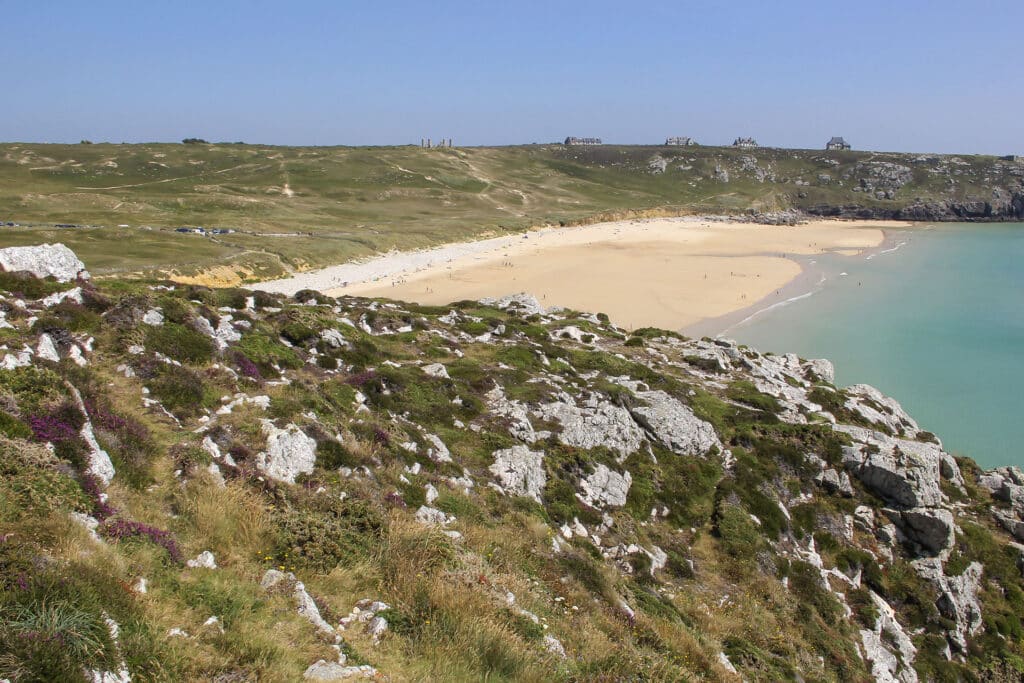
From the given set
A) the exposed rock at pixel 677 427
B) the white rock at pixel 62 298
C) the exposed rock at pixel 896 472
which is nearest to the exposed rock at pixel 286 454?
the white rock at pixel 62 298

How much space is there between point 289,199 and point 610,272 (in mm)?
87344

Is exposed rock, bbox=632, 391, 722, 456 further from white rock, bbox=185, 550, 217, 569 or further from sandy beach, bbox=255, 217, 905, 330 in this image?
sandy beach, bbox=255, 217, 905, 330

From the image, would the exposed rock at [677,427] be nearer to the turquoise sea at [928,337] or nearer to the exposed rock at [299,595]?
the exposed rock at [299,595]

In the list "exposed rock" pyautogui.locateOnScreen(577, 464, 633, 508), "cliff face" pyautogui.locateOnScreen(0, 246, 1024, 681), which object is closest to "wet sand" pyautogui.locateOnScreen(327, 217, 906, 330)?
"cliff face" pyautogui.locateOnScreen(0, 246, 1024, 681)

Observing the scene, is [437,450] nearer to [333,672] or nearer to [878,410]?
[333,672]

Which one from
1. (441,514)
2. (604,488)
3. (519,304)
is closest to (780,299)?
(519,304)

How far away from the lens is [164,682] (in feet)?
18.0

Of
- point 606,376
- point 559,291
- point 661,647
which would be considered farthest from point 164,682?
point 559,291

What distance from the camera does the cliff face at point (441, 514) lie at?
6873 mm

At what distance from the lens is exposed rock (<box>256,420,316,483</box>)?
1088 centimetres

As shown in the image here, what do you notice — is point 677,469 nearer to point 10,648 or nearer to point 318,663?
point 318,663

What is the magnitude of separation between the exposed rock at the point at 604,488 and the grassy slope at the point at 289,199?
50776mm

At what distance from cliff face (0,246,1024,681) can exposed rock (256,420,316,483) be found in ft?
0.19

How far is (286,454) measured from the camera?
447 inches
